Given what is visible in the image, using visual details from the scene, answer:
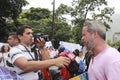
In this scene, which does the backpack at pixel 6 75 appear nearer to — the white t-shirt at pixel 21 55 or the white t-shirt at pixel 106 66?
the white t-shirt at pixel 106 66

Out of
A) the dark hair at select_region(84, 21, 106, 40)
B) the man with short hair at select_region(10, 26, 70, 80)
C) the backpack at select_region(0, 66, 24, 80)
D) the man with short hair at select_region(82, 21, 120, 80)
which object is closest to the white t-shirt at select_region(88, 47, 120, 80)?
the man with short hair at select_region(82, 21, 120, 80)

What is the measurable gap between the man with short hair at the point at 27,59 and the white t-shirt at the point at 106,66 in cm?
29

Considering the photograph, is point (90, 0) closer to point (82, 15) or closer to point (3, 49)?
point (82, 15)

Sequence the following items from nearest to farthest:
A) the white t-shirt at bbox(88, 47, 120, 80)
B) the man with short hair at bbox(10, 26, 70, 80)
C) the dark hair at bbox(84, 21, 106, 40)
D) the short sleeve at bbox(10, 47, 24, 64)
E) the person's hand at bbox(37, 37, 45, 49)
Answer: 1. the white t-shirt at bbox(88, 47, 120, 80)
2. the dark hair at bbox(84, 21, 106, 40)
3. the man with short hair at bbox(10, 26, 70, 80)
4. the short sleeve at bbox(10, 47, 24, 64)
5. the person's hand at bbox(37, 37, 45, 49)

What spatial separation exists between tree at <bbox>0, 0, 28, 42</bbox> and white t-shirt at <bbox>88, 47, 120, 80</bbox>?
79.4 feet

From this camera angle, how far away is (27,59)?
5.32 m

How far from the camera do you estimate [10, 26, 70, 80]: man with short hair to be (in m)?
4.42

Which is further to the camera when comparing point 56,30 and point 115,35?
point 115,35

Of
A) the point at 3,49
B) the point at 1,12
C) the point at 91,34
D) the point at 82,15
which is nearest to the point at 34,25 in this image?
the point at 82,15

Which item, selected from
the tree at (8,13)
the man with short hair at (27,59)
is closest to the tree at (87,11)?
the tree at (8,13)

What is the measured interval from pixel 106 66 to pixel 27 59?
169 cm

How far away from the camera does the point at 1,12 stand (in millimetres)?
28375

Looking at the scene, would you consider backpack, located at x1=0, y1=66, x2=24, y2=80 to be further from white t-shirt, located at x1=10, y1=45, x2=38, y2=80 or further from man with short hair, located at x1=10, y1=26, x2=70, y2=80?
white t-shirt, located at x1=10, y1=45, x2=38, y2=80

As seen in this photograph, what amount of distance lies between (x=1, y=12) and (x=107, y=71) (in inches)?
986
